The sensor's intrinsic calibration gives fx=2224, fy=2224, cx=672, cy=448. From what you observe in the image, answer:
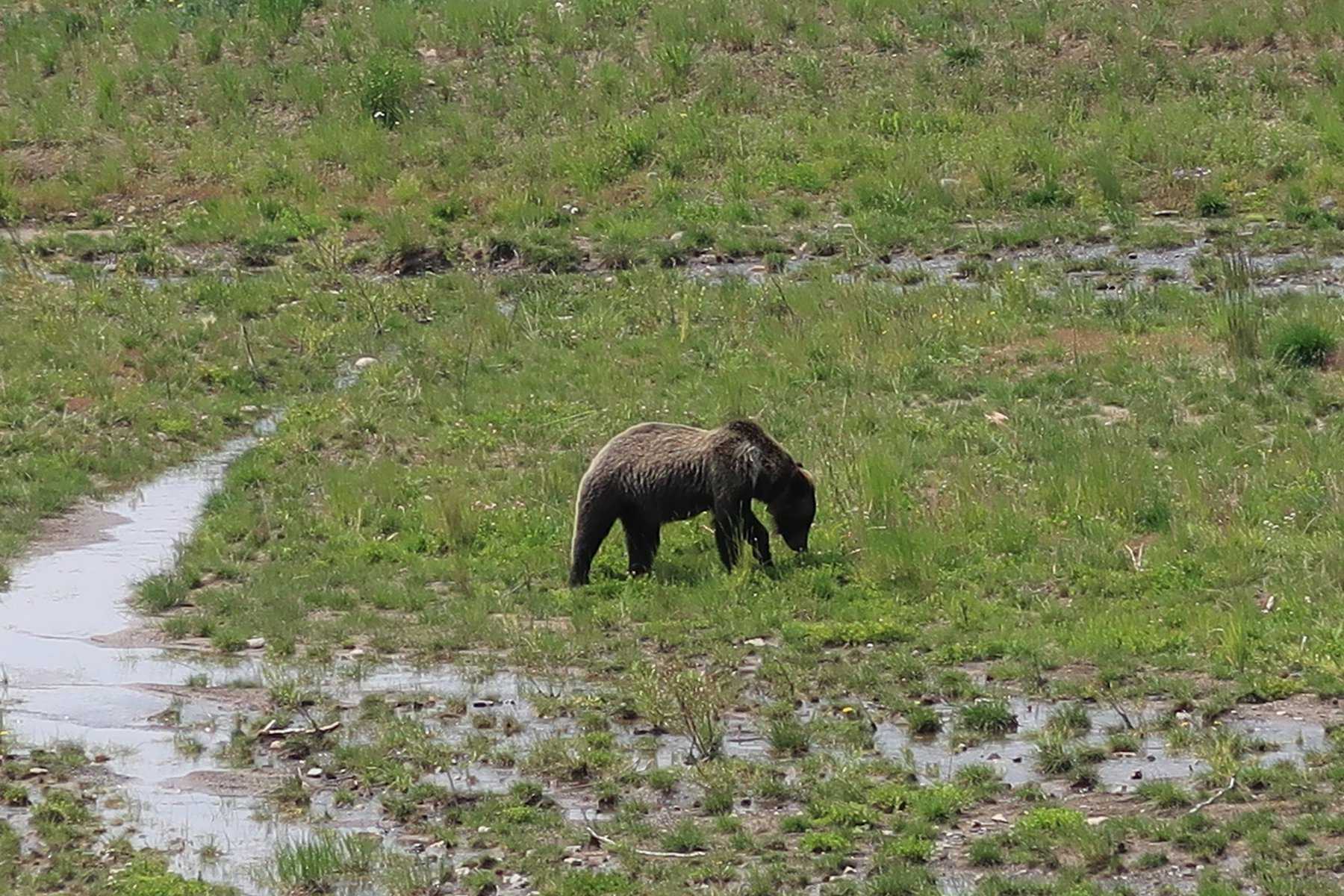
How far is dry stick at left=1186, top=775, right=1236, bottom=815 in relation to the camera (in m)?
9.85

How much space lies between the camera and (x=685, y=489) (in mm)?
14367

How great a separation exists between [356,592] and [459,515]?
46.5 inches

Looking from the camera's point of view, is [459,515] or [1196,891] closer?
[1196,891]

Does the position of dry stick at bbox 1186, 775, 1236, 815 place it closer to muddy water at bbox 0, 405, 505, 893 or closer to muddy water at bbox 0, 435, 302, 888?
muddy water at bbox 0, 405, 505, 893

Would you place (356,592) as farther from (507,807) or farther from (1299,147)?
(1299,147)

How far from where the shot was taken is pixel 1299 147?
2548 cm

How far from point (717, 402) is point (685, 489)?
13.6 ft

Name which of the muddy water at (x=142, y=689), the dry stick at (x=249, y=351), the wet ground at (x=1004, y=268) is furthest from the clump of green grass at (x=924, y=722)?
the wet ground at (x=1004, y=268)

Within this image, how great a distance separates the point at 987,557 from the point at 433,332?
8.44m

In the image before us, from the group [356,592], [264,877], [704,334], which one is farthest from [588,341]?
[264,877]

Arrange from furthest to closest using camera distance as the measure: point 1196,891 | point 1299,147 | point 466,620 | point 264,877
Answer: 1. point 1299,147
2. point 466,620
3. point 264,877
4. point 1196,891

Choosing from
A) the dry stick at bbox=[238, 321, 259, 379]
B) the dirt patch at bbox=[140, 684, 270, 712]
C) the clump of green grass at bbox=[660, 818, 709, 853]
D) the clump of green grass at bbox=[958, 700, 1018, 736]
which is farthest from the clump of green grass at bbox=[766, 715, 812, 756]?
the dry stick at bbox=[238, 321, 259, 379]

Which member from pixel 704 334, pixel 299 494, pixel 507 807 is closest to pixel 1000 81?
→ pixel 704 334

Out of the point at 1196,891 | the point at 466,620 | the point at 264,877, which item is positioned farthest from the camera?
the point at 466,620
